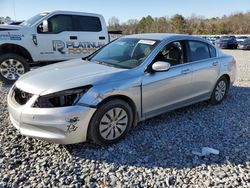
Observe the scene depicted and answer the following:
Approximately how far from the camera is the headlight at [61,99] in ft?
11.2

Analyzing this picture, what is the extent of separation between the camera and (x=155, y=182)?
3.09m

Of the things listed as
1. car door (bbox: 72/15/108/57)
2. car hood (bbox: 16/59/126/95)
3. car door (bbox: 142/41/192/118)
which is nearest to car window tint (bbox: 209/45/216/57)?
car door (bbox: 142/41/192/118)

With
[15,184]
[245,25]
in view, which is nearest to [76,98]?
[15,184]

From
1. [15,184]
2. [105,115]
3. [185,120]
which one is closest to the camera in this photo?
[15,184]

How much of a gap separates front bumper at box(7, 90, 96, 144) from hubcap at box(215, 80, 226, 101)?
129 inches

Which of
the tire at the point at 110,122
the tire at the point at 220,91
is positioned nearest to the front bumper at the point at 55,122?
the tire at the point at 110,122

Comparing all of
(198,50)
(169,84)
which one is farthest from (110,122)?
(198,50)

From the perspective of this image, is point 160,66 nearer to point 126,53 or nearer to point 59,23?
point 126,53

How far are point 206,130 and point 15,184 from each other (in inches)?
117

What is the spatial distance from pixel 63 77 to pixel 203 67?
276 centimetres

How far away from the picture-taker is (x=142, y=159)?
139 inches

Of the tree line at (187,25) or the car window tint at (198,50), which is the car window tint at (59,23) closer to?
the car window tint at (198,50)

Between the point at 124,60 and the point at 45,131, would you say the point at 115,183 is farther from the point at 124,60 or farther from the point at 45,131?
the point at 124,60

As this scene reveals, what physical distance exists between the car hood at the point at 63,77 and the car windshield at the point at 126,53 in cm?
27
